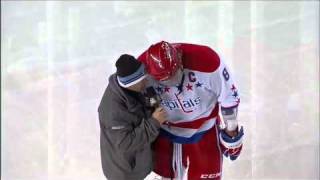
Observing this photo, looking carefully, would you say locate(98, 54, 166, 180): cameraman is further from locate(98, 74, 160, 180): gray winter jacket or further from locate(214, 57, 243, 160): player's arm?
locate(214, 57, 243, 160): player's arm

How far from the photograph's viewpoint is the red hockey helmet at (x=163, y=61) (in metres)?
1.32

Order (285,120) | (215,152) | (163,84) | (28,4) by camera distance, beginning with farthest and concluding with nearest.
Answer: (28,4) → (285,120) → (215,152) → (163,84)

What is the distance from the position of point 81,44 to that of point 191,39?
1.55 ft

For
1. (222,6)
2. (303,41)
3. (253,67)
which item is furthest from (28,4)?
(303,41)

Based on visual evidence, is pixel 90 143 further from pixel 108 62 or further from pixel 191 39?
pixel 191 39

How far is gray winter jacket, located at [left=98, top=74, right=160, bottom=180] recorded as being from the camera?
138 cm

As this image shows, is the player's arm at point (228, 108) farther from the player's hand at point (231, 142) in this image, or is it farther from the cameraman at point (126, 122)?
the cameraman at point (126, 122)

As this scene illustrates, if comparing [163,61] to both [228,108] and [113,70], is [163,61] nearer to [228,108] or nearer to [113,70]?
[228,108]

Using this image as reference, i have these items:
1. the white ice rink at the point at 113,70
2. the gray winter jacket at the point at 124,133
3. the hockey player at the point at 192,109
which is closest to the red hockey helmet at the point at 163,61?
the hockey player at the point at 192,109

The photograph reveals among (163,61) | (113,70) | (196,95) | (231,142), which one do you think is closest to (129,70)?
(163,61)

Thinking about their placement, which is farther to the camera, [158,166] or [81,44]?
[81,44]

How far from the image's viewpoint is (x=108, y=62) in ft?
7.86

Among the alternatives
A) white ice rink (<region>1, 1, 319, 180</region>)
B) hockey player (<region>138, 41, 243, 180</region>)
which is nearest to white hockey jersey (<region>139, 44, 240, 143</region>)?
hockey player (<region>138, 41, 243, 180</region>)

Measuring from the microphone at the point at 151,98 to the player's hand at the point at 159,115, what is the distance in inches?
1.0
